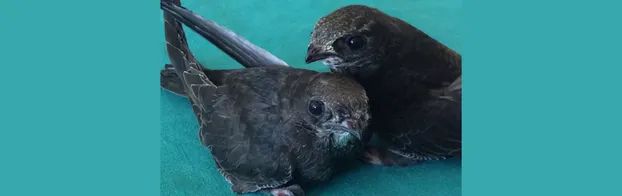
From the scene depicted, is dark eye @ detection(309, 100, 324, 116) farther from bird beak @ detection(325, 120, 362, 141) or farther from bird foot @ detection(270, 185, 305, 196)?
bird foot @ detection(270, 185, 305, 196)

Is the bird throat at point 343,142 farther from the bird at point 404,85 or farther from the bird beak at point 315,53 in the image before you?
the bird beak at point 315,53

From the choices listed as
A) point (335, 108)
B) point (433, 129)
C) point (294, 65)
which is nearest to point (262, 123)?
point (294, 65)

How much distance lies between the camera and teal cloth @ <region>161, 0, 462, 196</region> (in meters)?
2.09

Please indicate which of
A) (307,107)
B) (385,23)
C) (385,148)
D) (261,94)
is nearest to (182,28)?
(261,94)

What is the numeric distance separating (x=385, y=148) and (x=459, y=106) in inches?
15.3

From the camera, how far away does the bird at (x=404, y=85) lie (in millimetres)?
2127

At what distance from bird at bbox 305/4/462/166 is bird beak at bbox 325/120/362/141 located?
225mm

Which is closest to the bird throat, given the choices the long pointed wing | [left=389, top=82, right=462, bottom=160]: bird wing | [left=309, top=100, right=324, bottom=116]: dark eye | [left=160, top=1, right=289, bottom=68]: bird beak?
[left=309, top=100, right=324, bottom=116]: dark eye

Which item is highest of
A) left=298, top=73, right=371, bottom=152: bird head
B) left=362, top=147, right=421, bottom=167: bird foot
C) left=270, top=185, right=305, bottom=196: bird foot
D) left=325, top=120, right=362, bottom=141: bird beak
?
left=298, top=73, right=371, bottom=152: bird head

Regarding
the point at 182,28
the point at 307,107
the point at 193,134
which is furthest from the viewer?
the point at 193,134

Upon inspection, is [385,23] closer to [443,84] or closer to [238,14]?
[443,84]

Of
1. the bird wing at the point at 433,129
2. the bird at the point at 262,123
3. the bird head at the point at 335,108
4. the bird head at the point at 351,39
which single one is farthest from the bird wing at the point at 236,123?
the bird wing at the point at 433,129

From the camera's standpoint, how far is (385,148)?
7.77 feet

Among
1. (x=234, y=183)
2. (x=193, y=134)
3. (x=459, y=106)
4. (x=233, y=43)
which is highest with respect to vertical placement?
(x=233, y=43)
